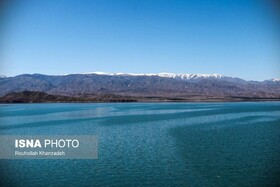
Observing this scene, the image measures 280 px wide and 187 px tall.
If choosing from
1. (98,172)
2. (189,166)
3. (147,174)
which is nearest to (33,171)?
(98,172)

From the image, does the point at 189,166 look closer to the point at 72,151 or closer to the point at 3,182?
the point at 72,151

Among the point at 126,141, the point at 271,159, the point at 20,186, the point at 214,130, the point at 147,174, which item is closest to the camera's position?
the point at 20,186

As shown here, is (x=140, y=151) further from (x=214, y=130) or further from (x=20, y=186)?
(x=214, y=130)

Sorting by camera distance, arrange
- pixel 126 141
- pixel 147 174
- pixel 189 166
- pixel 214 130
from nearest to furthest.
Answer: pixel 147 174 → pixel 189 166 → pixel 126 141 → pixel 214 130

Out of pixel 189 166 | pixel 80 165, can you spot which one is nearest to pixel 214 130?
pixel 189 166

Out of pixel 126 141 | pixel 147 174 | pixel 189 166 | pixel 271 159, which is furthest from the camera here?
pixel 126 141

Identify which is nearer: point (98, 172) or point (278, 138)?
point (98, 172)

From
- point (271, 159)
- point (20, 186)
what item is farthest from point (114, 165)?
point (271, 159)

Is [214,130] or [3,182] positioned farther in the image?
[214,130]

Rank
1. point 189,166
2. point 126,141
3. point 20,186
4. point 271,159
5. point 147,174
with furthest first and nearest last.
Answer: point 126,141
point 271,159
point 189,166
point 147,174
point 20,186
